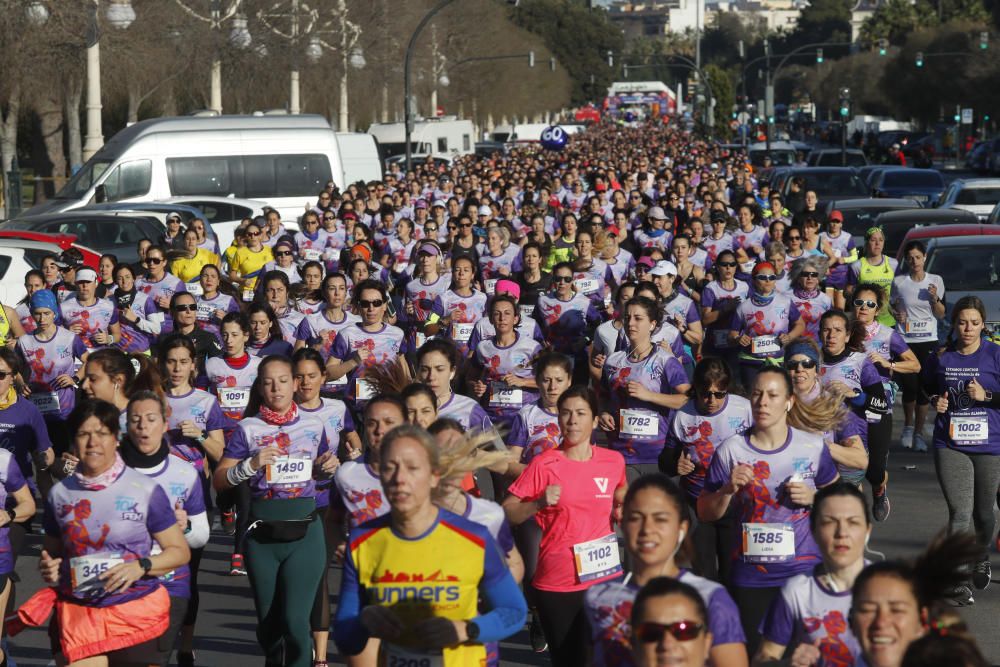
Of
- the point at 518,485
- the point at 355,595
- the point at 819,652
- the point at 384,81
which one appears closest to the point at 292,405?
the point at 518,485

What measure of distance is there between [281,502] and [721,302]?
244 inches

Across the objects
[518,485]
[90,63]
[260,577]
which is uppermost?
[90,63]

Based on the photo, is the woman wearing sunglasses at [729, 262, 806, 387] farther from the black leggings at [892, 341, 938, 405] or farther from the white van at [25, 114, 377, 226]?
the white van at [25, 114, 377, 226]

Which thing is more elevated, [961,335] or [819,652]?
[961,335]

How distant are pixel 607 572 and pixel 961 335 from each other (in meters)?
3.30

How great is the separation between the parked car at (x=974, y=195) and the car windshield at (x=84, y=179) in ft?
44.0

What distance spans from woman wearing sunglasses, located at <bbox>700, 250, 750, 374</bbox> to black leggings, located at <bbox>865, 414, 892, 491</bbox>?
2.21m

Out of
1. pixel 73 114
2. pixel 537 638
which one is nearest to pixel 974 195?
pixel 73 114

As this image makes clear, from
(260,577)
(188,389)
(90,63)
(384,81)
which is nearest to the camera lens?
(260,577)

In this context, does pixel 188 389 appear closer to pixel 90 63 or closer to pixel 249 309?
pixel 249 309

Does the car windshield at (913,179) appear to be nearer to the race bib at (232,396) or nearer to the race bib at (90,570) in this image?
the race bib at (232,396)

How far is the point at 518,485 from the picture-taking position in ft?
22.6

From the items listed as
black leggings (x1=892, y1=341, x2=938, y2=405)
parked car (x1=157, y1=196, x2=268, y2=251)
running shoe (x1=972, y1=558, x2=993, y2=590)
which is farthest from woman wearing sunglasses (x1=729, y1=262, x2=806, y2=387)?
parked car (x1=157, y1=196, x2=268, y2=251)

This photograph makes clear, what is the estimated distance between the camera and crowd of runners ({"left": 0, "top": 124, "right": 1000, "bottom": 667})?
199 inches
